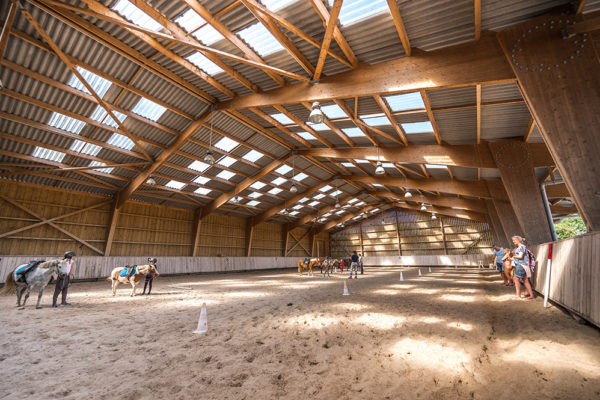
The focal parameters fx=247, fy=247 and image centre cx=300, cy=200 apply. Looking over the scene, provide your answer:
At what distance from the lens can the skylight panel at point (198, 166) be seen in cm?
1748

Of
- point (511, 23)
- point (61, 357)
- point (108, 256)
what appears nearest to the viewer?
point (61, 357)

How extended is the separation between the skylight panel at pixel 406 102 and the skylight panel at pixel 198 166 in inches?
513

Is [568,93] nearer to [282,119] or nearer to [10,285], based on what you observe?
[282,119]

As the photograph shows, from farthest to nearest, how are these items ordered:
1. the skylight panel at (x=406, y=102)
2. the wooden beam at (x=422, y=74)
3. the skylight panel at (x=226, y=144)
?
1. the skylight panel at (x=226, y=144)
2. the skylight panel at (x=406, y=102)
3. the wooden beam at (x=422, y=74)

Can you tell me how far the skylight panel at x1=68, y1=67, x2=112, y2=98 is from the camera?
965 centimetres

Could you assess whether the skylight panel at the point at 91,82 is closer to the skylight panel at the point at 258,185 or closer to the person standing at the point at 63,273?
the person standing at the point at 63,273

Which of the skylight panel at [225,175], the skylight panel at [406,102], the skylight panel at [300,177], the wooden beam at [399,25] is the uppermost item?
the wooden beam at [399,25]

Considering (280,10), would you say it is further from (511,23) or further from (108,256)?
(108,256)

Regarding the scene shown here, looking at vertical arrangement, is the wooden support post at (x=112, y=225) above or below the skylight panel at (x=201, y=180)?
below

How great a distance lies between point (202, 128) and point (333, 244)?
31983 mm

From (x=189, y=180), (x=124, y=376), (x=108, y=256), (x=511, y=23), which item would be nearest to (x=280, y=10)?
(x=511, y=23)

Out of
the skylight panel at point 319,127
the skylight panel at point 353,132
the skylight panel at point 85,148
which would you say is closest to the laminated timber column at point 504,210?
the skylight panel at point 353,132

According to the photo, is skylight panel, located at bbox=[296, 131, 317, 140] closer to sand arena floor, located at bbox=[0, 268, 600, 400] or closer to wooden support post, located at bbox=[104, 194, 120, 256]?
sand arena floor, located at bbox=[0, 268, 600, 400]

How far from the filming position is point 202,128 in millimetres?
13961
